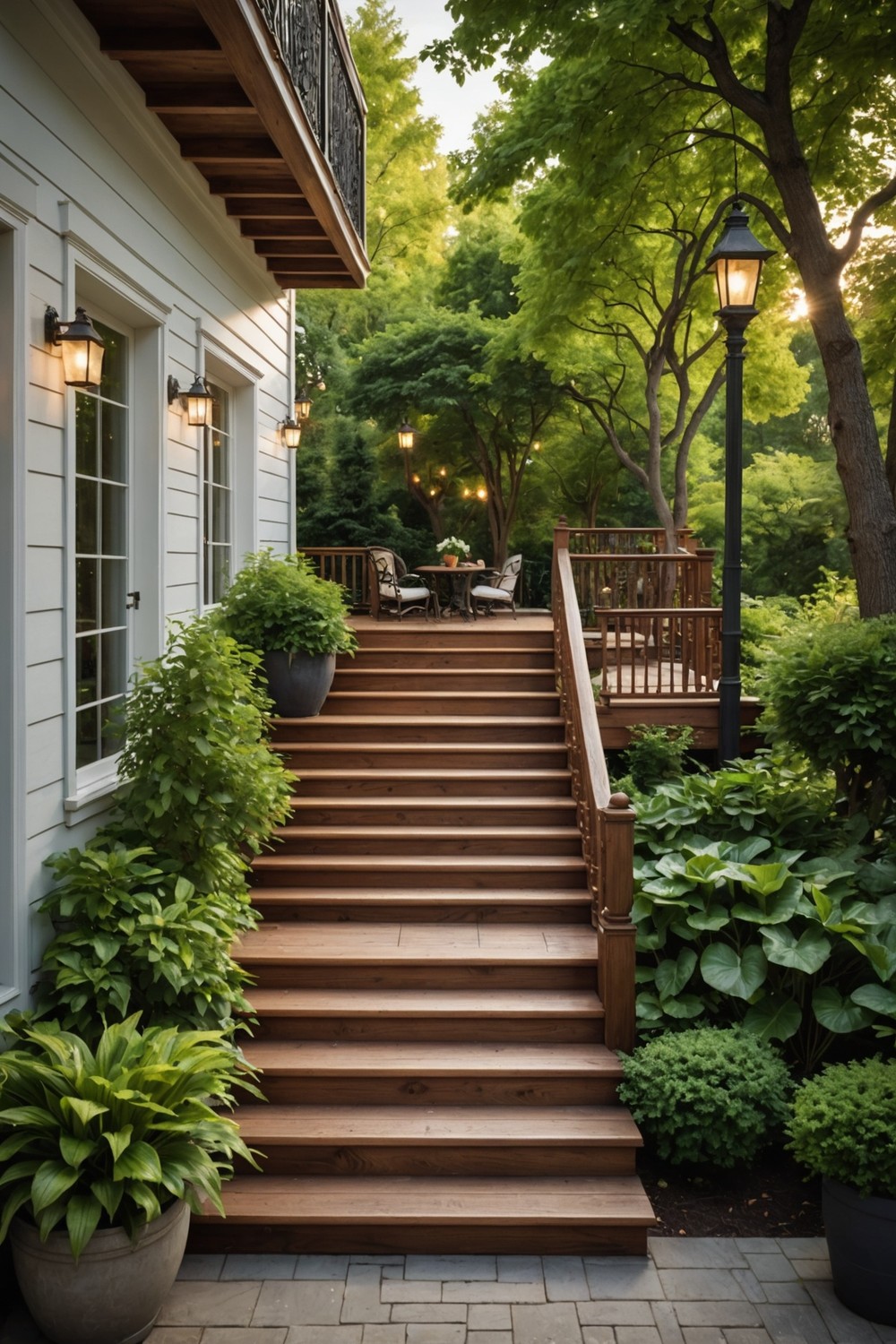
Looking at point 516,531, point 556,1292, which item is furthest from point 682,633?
point 516,531

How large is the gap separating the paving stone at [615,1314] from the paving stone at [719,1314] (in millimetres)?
113

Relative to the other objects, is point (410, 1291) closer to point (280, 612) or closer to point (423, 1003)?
point (423, 1003)

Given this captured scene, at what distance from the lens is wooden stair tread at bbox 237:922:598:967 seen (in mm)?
4980

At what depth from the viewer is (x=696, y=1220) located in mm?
4109

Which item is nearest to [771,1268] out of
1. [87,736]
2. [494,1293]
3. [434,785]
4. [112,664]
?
[494,1293]

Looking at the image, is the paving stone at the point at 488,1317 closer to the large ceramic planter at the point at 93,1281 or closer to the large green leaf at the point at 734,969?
the large ceramic planter at the point at 93,1281

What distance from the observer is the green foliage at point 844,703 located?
215 inches

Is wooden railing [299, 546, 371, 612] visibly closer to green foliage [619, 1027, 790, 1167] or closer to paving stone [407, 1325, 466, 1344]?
green foliage [619, 1027, 790, 1167]

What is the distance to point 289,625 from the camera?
676 cm

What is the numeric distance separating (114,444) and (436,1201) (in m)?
3.71

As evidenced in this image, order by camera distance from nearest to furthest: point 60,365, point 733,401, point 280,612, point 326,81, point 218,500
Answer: point 60,365
point 733,401
point 326,81
point 280,612
point 218,500

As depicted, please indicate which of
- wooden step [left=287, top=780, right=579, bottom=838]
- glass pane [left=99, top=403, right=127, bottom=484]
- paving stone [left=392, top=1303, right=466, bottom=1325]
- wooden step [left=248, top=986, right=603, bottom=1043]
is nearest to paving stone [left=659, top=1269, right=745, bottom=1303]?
paving stone [left=392, top=1303, right=466, bottom=1325]

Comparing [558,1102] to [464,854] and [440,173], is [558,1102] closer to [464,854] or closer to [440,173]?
[464,854]

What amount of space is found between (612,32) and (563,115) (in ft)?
4.19
